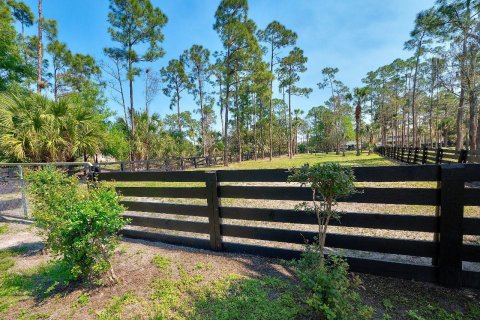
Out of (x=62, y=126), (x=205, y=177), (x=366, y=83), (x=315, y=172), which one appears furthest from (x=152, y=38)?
(x=366, y=83)

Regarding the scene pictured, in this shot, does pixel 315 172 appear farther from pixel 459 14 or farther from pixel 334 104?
pixel 334 104

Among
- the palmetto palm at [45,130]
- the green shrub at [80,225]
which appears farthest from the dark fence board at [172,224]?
the palmetto palm at [45,130]

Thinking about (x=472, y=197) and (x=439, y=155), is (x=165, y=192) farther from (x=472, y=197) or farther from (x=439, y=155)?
(x=439, y=155)

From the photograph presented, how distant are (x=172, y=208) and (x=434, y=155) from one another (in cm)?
1185

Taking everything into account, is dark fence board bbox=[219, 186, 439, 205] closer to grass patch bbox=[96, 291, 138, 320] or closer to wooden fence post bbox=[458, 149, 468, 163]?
grass patch bbox=[96, 291, 138, 320]

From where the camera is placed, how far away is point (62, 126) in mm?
8133

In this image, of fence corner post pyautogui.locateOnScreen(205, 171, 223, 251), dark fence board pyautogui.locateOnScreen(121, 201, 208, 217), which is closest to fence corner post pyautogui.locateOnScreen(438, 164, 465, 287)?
fence corner post pyautogui.locateOnScreen(205, 171, 223, 251)

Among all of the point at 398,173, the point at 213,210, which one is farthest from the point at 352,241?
the point at 213,210

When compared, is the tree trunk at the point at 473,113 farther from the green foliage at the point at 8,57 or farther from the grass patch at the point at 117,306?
the green foliage at the point at 8,57

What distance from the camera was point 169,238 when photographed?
349cm

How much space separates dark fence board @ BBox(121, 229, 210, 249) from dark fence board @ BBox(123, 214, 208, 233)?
0.53ft

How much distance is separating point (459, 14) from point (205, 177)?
1770cm

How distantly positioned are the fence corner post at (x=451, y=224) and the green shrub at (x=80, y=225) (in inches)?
124

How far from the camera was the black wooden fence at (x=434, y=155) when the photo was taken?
7202 millimetres
